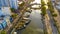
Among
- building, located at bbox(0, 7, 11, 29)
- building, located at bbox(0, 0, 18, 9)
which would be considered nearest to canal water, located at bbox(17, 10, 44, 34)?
building, located at bbox(0, 7, 11, 29)

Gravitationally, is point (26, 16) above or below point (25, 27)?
above

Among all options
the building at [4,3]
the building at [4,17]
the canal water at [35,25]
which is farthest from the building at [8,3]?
the canal water at [35,25]

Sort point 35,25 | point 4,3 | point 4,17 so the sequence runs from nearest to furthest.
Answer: point 4,17
point 35,25
point 4,3

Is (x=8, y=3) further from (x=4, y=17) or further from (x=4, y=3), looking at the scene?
(x=4, y=17)

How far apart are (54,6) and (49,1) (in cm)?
53

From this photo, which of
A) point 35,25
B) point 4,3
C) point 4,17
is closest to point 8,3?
point 4,3

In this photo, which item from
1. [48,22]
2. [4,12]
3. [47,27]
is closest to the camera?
[47,27]

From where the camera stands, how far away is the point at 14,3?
5.98 meters

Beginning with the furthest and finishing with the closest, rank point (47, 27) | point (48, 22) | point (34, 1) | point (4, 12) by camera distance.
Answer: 1. point (34, 1)
2. point (4, 12)
3. point (48, 22)
4. point (47, 27)

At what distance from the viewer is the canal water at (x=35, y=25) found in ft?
15.4

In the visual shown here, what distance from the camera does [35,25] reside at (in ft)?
17.1

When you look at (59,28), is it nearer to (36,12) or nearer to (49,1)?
(36,12)

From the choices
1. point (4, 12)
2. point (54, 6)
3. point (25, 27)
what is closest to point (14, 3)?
point (4, 12)

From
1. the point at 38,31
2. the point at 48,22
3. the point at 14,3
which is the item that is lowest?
the point at 38,31
